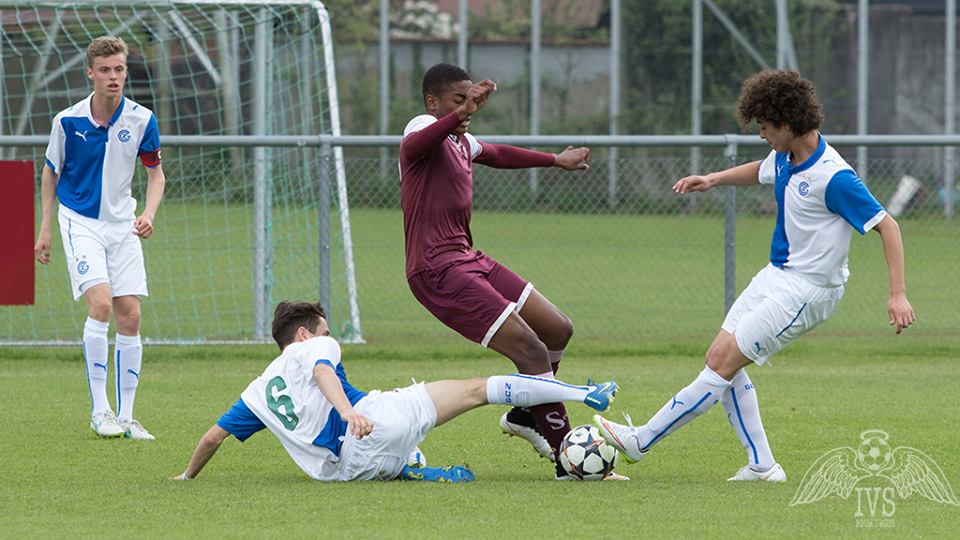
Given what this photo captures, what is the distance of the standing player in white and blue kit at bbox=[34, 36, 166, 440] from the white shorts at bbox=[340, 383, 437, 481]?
1796 millimetres

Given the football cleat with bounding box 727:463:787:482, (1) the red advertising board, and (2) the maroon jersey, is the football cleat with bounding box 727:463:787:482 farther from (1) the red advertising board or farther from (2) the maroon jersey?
(1) the red advertising board

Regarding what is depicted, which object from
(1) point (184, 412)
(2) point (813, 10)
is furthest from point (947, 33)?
(1) point (184, 412)

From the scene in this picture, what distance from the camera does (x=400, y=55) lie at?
103ft

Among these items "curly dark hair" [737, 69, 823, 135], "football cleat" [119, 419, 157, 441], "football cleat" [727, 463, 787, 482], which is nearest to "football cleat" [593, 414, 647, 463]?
"football cleat" [727, 463, 787, 482]

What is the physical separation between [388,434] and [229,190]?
864cm

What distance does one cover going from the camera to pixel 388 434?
6.52 m

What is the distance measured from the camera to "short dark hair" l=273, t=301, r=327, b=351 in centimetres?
680

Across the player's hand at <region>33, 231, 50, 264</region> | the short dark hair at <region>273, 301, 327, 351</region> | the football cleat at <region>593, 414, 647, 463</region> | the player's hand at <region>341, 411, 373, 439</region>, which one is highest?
the player's hand at <region>33, 231, 50, 264</region>

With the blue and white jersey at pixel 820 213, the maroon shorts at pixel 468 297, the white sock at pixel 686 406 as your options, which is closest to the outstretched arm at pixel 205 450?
the maroon shorts at pixel 468 297

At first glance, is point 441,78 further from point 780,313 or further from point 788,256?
point 780,313

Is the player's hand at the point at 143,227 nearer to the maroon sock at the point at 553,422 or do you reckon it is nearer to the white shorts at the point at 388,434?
the white shorts at the point at 388,434

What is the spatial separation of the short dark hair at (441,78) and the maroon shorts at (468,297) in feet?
2.74

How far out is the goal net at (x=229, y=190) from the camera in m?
12.5

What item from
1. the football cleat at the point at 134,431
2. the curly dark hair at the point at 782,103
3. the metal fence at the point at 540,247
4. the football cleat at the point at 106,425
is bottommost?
the metal fence at the point at 540,247
